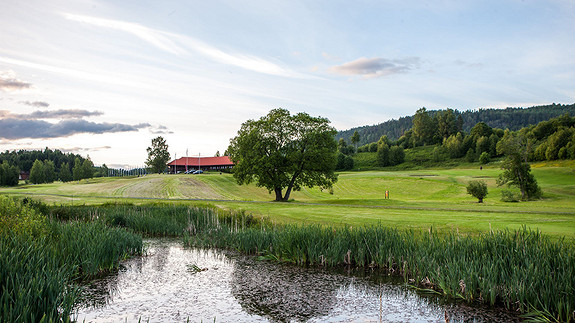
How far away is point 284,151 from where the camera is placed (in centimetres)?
4303

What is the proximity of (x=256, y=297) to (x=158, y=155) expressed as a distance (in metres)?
98.6

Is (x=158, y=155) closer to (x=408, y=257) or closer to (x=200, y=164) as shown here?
(x=200, y=164)

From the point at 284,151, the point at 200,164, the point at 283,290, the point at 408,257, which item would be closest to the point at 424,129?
the point at 200,164

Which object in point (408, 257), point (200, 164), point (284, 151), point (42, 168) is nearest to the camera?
point (408, 257)

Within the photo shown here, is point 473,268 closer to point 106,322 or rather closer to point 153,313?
point 153,313

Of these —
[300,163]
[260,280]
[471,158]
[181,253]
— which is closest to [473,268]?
[260,280]

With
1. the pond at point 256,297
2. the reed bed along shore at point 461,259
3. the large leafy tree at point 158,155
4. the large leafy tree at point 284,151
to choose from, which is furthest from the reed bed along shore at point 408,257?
the large leafy tree at point 158,155

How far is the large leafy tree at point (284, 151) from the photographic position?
1657 inches

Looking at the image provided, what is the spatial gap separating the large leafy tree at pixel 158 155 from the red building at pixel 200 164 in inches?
183

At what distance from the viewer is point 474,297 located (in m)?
8.62

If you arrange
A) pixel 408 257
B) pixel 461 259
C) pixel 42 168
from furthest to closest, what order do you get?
pixel 42 168, pixel 408 257, pixel 461 259

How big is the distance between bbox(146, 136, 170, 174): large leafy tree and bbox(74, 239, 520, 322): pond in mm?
92869

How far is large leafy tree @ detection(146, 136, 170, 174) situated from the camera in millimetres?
101250

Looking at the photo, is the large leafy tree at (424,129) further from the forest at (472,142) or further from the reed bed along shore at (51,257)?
the reed bed along shore at (51,257)
